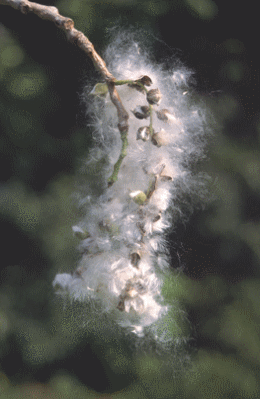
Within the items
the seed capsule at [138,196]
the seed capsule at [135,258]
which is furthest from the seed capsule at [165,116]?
the seed capsule at [135,258]

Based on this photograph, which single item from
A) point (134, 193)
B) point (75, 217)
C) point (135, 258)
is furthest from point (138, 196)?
point (75, 217)

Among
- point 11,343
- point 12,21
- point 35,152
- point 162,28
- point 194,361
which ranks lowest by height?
point 11,343

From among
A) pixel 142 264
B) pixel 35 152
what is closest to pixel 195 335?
pixel 142 264

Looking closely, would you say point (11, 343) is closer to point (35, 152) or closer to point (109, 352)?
point (109, 352)

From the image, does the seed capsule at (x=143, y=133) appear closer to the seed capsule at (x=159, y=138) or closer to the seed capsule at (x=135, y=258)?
the seed capsule at (x=159, y=138)

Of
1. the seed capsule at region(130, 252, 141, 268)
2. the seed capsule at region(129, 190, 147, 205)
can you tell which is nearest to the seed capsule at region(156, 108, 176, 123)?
the seed capsule at region(129, 190, 147, 205)

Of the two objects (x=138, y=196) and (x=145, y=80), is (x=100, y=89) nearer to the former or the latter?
(x=145, y=80)

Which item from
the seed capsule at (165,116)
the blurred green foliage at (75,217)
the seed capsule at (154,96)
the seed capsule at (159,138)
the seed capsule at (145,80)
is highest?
the seed capsule at (145,80)
